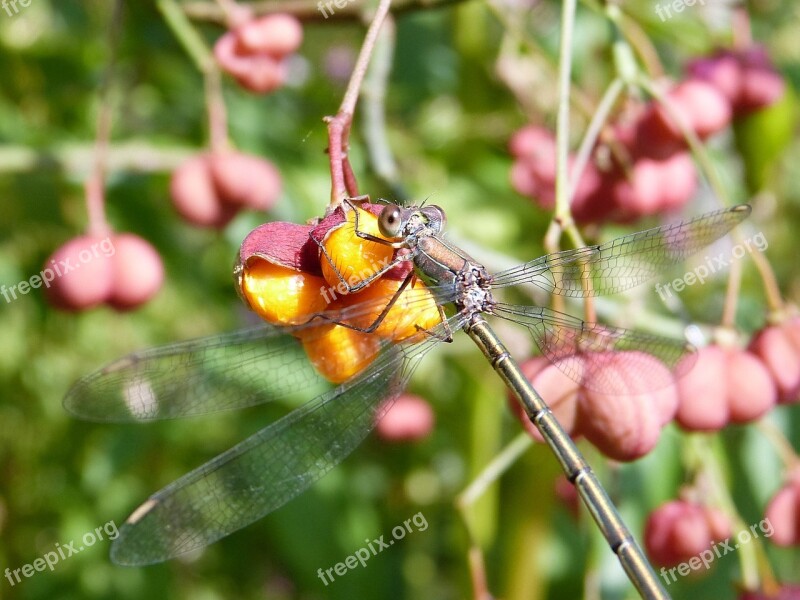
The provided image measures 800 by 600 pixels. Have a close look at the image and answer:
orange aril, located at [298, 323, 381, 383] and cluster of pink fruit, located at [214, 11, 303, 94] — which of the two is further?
cluster of pink fruit, located at [214, 11, 303, 94]

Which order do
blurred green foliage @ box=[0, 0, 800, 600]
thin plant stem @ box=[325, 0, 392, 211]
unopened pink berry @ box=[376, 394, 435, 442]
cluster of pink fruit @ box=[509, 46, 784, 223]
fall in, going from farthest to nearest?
1. unopened pink berry @ box=[376, 394, 435, 442]
2. blurred green foliage @ box=[0, 0, 800, 600]
3. cluster of pink fruit @ box=[509, 46, 784, 223]
4. thin plant stem @ box=[325, 0, 392, 211]

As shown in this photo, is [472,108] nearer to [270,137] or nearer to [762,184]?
[270,137]

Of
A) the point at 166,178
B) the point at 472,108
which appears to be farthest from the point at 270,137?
the point at 472,108

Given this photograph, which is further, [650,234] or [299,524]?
[299,524]

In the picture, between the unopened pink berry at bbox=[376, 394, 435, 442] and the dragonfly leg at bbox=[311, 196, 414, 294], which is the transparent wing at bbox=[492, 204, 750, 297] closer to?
the dragonfly leg at bbox=[311, 196, 414, 294]

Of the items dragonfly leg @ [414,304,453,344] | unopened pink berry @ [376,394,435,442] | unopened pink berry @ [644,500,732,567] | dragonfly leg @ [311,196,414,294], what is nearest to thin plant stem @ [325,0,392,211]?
dragonfly leg @ [311,196,414,294]

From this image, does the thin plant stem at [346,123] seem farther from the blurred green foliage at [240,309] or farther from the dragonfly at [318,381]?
the blurred green foliage at [240,309]
